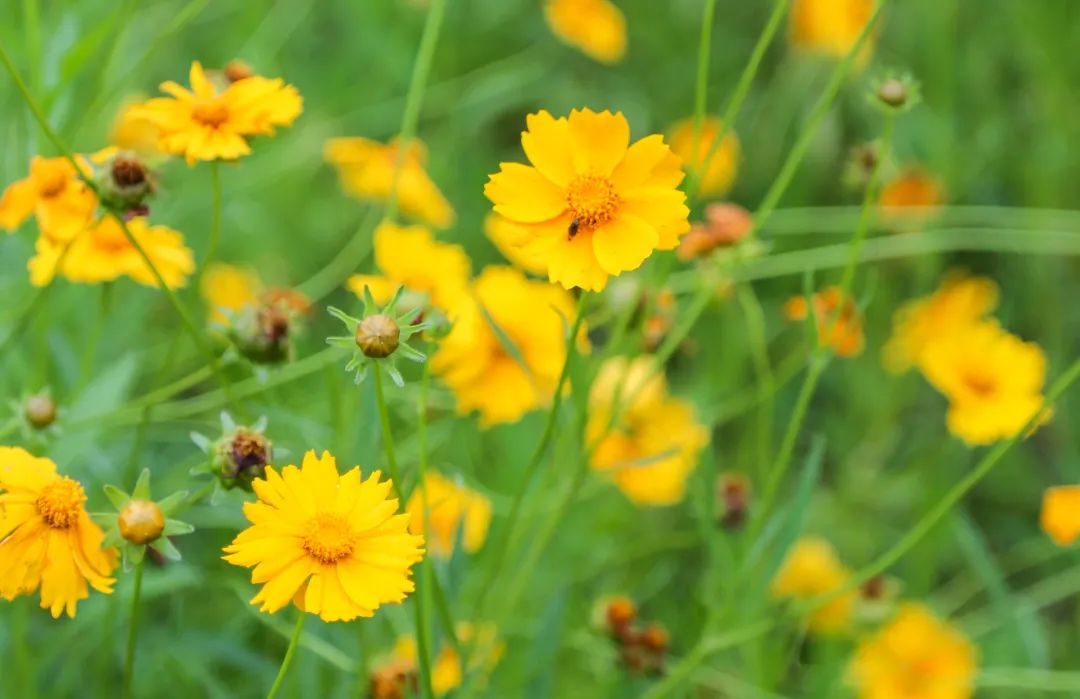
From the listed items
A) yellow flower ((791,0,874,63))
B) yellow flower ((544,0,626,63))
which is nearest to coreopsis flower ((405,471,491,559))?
yellow flower ((544,0,626,63))

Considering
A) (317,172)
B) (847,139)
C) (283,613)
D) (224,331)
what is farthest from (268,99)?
(847,139)

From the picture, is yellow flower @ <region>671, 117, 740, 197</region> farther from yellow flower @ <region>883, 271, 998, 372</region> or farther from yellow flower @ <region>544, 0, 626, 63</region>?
yellow flower @ <region>883, 271, 998, 372</region>

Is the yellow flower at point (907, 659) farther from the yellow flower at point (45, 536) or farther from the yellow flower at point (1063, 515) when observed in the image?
the yellow flower at point (45, 536)

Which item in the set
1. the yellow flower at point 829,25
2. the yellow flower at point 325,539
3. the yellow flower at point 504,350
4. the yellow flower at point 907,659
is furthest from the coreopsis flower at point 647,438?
the yellow flower at point 829,25

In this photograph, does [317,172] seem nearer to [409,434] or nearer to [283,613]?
[409,434]

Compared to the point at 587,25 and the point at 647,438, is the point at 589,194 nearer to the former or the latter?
the point at 647,438

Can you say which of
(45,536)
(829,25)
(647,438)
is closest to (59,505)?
(45,536)
